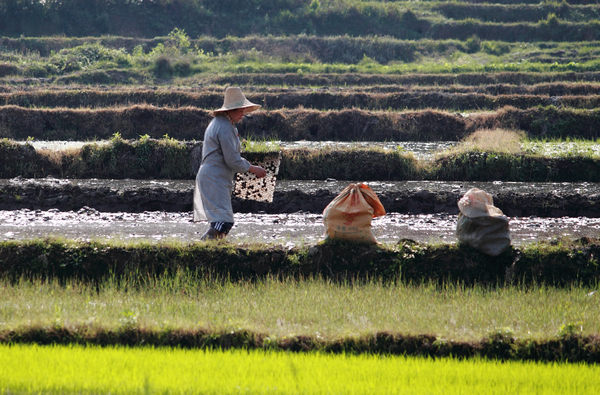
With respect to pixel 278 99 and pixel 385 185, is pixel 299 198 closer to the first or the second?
pixel 385 185

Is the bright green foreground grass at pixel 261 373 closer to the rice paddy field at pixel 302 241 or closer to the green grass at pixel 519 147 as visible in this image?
A: the rice paddy field at pixel 302 241

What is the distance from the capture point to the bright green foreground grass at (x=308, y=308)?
529 centimetres

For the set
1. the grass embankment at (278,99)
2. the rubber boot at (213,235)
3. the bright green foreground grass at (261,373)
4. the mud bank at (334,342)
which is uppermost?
the grass embankment at (278,99)

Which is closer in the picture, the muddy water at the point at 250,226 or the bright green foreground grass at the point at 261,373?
the bright green foreground grass at the point at 261,373

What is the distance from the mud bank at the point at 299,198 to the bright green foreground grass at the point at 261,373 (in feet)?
23.0

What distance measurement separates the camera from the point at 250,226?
10258 millimetres

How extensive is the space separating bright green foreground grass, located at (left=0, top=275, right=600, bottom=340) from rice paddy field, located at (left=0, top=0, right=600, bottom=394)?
0.09 ft

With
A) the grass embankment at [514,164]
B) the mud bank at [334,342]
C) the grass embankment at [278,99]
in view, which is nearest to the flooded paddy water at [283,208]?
the grass embankment at [514,164]

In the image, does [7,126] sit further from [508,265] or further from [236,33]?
[236,33]

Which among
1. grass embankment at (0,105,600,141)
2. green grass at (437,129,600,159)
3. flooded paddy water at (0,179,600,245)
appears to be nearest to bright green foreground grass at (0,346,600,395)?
flooded paddy water at (0,179,600,245)

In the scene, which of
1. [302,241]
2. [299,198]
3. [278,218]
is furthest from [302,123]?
[302,241]

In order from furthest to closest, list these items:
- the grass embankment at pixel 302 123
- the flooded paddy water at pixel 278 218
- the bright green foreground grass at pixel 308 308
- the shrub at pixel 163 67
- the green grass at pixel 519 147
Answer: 1. the shrub at pixel 163 67
2. the grass embankment at pixel 302 123
3. the green grass at pixel 519 147
4. the flooded paddy water at pixel 278 218
5. the bright green foreground grass at pixel 308 308

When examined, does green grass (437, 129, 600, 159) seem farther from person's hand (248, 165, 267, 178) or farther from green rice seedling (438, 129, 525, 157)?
person's hand (248, 165, 267, 178)

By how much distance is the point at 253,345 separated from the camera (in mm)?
5168
